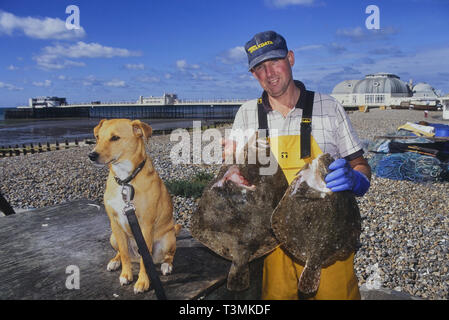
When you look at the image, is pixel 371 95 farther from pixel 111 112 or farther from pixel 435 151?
pixel 435 151

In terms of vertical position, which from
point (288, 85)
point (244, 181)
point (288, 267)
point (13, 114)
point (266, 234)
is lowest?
point (288, 267)

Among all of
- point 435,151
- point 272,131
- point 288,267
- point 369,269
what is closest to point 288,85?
point 272,131

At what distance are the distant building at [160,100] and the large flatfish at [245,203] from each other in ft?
327

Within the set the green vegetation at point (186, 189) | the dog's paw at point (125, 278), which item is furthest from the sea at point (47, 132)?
the dog's paw at point (125, 278)

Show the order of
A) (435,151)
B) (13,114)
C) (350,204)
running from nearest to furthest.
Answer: (350,204) → (435,151) → (13,114)

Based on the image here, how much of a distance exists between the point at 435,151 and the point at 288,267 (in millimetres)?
10589

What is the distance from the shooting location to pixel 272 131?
2.73 meters

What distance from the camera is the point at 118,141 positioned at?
Answer: 2.16 metres

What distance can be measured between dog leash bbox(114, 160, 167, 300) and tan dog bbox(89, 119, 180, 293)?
0.04 metres

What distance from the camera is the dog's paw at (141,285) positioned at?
2.40m

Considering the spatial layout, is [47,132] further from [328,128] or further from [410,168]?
[328,128]

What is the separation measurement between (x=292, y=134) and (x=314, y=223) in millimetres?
775

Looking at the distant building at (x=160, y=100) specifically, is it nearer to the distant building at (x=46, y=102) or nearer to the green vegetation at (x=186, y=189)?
the distant building at (x=46, y=102)

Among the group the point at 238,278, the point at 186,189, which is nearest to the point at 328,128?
the point at 238,278
